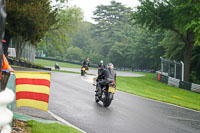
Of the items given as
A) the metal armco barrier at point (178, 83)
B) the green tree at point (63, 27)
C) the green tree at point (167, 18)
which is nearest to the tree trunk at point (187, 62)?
the green tree at point (167, 18)

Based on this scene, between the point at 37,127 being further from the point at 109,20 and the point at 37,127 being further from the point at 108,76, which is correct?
the point at 109,20

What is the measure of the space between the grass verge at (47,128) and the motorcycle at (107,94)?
164 inches

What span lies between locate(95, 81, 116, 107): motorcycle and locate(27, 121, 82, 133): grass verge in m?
4.16

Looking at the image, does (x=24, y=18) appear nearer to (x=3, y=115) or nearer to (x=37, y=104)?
(x=37, y=104)

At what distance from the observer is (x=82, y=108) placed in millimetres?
11164

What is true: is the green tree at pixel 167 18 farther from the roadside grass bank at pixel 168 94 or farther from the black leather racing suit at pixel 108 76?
the black leather racing suit at pixel 108 76

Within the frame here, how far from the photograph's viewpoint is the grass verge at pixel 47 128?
6895mm

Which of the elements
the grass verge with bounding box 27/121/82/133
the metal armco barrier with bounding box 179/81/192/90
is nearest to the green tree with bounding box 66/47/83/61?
the metal armco barrier with bounding box 179/81/192/90

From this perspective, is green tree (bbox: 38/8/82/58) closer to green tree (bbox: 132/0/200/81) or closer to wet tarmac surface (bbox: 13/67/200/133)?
Result: green tree (bbox: 132/0/200/81)

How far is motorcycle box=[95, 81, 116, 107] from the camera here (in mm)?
11562

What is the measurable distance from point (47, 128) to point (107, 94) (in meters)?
4.98

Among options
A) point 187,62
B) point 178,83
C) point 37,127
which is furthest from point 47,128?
point 187,62

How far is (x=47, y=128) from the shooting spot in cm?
719

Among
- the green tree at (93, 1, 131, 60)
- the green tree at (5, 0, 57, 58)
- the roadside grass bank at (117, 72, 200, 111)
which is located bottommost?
the roadside grass bank at (117, 72, 200, 111)
